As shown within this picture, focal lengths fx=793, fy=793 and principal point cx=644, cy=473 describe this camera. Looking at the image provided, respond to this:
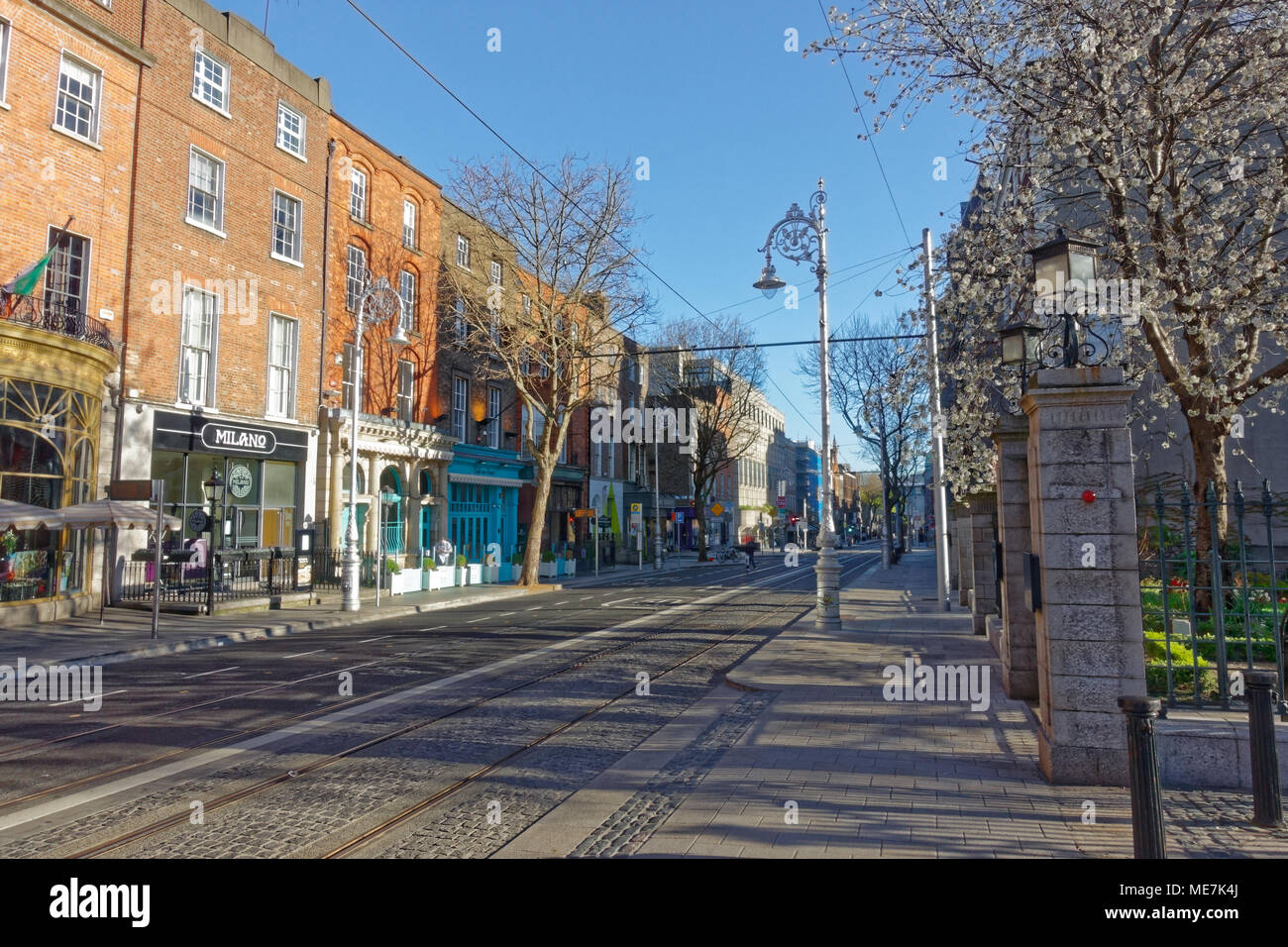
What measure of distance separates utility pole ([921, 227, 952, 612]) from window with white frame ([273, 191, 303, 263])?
18.3 meters

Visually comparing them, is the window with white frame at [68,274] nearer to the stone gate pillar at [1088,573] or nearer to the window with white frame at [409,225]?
the window with white frame at [409,225]

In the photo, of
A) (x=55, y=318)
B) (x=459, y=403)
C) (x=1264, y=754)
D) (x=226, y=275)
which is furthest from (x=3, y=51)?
(x=1264, y=754)

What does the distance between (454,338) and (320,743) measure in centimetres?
2525

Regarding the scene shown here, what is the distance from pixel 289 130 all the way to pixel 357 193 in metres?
3.10

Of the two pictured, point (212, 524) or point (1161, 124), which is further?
point (212, 524)

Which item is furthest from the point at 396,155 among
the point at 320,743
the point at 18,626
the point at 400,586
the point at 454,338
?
the point at 320,743

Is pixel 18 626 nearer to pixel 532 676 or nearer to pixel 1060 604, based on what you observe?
pixel 532 676

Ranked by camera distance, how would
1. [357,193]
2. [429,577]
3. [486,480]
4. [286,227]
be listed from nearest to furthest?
1. [286,227]
2. [429,577]
3. [357,193]
4. [486,480]

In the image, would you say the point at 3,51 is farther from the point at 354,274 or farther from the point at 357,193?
the point at 357,193

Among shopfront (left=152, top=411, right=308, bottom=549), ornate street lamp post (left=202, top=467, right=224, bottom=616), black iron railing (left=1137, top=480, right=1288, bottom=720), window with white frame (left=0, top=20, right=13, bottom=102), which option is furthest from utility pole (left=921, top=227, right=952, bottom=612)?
window with white frame (left=0, top=20, right=13, bottom=102)

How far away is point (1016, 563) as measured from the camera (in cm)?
911

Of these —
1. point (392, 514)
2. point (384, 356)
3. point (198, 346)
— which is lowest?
point (392, 514)

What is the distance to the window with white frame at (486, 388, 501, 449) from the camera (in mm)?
34875

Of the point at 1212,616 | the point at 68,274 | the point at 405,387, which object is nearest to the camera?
the point at 1212,616
